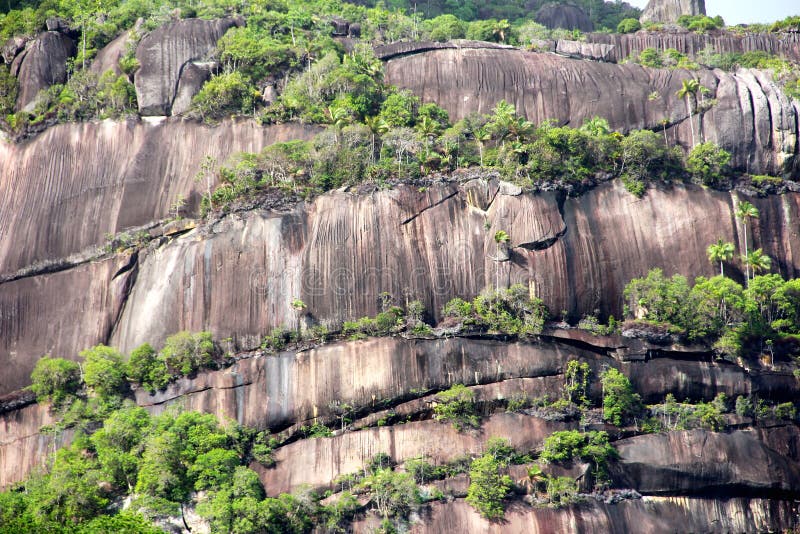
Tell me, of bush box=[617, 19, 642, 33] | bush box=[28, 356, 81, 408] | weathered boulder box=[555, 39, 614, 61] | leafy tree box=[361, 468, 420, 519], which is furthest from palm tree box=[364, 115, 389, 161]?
bush box=[617, 19, 642, 33]

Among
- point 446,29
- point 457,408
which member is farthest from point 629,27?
point 457,408

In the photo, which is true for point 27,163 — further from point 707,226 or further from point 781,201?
point 781,201

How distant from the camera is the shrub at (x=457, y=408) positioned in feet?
204

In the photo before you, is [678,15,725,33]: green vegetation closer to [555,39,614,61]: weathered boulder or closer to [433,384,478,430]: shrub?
[555,39,614,61]: weathered boulder

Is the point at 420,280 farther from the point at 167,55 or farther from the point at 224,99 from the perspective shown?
the point at 167,55

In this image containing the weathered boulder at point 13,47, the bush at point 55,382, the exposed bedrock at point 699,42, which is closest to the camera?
the bush at point 55,382

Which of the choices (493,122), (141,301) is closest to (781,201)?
(493,122)

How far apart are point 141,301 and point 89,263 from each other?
16.4ft

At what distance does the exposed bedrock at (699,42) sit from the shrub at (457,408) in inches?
1341

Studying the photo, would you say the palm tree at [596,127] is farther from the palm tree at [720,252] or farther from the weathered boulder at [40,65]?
the weathered boulder at [40,65]

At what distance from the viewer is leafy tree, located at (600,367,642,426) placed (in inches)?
2496

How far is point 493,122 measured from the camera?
243 feet

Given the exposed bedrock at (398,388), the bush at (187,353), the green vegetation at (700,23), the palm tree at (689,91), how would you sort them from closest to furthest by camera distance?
the exposed bedrock at (398,388)
the bush at (187,353)
the palm tree at (689,91)
the green vegetation at (700,23)

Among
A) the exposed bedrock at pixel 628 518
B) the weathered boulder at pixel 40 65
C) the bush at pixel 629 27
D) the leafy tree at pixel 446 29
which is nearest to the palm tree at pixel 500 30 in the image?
the leafy tree at pixel 446 29
